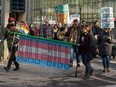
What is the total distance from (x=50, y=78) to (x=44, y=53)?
1.01 m

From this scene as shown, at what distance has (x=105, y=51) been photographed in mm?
13938

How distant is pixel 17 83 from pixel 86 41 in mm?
2601

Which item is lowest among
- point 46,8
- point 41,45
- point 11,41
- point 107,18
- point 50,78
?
point 50,78

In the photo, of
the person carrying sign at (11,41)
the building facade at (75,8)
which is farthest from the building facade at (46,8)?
the person carrying sign at (11,41)

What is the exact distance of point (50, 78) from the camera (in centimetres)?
1253

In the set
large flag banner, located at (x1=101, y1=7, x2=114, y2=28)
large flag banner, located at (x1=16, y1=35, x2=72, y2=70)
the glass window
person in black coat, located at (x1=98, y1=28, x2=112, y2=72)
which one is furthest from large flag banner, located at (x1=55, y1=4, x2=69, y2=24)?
the glass window

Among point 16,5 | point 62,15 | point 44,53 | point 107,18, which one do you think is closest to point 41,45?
point 44,53

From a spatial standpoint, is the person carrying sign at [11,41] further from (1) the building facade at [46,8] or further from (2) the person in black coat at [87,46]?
(1) the building facade at [46,8]

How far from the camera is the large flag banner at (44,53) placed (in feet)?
43.2

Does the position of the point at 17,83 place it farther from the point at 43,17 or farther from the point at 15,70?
the point at 43,17

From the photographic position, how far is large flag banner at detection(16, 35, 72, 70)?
13172 mm

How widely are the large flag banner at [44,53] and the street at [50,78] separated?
42 centimetres

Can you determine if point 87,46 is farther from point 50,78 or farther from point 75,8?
point 75,8

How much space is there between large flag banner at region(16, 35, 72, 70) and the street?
0.42 meters
